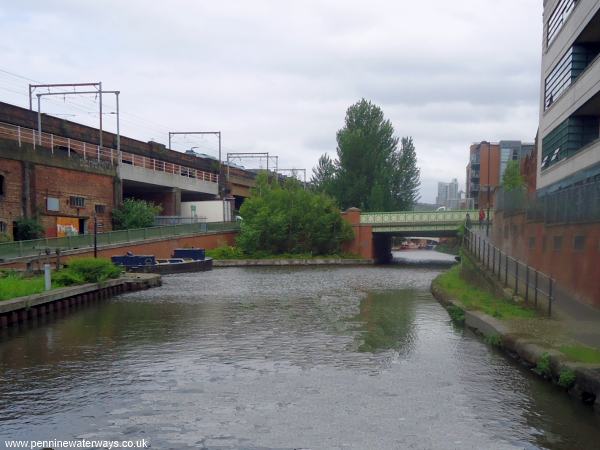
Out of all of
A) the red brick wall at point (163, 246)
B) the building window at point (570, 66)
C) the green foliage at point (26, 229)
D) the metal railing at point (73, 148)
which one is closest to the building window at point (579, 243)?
the building window at point (570, 66)

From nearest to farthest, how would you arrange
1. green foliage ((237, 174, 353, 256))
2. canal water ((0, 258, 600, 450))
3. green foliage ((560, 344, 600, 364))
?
canal water ((0, 258, 600, 450))
green foliage ((560, 344, 600, 364))
green foliage ((237, 174, 353, 256))

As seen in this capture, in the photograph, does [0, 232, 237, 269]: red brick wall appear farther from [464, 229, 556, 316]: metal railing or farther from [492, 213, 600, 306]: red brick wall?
[492, 213, 600, 306]: red brick wall

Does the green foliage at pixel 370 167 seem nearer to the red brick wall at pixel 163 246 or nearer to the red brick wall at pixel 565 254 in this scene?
the red brick wall at pixel 163 246

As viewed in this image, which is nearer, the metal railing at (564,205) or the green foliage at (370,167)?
the metal railing at (564,205)

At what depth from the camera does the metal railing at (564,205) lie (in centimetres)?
1623

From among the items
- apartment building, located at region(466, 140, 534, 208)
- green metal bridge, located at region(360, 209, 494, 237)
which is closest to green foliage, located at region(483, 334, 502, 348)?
green metal bridge, located at region(360, 209, 494, 237)

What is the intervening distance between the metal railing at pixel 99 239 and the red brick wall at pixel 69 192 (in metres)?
3.54

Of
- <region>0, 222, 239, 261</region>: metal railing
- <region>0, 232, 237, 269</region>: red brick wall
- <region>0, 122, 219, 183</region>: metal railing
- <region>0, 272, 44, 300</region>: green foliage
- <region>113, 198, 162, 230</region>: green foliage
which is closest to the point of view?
<region>0, 272, 44, 300</region>: green foliage

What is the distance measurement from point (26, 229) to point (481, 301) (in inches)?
1155

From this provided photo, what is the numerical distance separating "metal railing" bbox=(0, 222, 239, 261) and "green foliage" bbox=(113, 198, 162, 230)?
2.16 m

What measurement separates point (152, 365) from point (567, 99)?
2305 cm

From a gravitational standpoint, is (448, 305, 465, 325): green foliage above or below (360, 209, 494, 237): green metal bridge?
below

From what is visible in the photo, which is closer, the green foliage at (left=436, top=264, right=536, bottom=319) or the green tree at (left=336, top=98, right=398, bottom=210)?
the green foliage at (left=436, top=264, right=536, bottom=319)

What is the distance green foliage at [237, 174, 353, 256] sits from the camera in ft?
180
